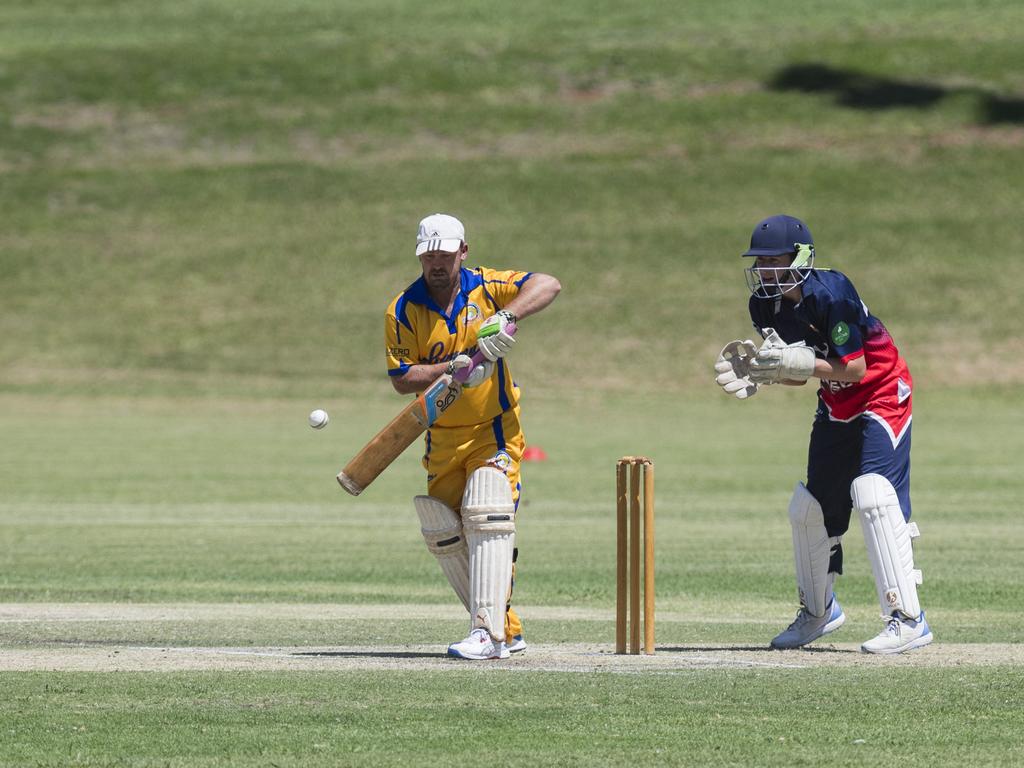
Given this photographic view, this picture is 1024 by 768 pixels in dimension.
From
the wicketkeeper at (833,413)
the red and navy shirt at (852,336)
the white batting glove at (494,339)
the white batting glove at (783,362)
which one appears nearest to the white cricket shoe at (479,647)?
the white batting glove at (494,339)

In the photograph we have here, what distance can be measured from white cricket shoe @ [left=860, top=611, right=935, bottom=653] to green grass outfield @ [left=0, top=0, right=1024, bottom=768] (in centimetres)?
11

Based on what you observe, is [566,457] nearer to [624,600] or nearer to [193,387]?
[193,387]

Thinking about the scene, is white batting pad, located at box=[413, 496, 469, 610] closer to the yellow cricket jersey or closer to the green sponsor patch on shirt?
the yellow cricket jersey

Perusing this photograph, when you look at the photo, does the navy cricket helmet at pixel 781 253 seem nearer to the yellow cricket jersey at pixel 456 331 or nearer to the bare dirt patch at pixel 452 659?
the yellow cricket jersey at pixel 456 331

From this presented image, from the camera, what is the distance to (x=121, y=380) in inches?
1517

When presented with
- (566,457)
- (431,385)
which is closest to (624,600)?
(431,385)

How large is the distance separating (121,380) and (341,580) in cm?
2593

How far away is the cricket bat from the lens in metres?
8.92

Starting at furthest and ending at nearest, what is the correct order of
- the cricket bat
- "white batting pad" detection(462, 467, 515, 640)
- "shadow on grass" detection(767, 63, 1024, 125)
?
"shadow on grass" detection(767, 63, 1024, 125)
"white batting pad" detection(462, 467, 515, 640)
the cricket bat

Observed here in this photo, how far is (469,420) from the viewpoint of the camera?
9.17 meters

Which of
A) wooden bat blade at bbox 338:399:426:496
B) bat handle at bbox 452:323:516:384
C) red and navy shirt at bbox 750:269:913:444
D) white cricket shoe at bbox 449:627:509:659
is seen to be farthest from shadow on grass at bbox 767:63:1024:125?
white cricket shoe at bbox 449:627:509:659

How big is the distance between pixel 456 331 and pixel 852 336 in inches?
73.6

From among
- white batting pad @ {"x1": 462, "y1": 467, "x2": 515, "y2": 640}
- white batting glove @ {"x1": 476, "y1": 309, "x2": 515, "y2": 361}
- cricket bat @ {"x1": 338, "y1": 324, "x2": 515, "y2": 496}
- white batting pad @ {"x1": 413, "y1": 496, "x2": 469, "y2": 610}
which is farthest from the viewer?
white batting pad @ {"x1": 413, "y1": 496, "x2": 469, "y2": 610}

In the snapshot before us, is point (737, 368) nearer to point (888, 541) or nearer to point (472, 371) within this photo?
point (888, 541)
